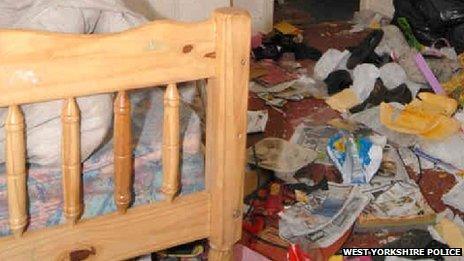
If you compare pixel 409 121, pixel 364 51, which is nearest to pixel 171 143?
pixel 409 121

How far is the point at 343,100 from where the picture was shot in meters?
2.88

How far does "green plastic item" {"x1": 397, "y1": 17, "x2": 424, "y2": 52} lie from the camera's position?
3568mm

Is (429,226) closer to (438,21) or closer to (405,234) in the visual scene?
(405,234)

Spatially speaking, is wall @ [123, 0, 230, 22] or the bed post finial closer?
the bed post finial

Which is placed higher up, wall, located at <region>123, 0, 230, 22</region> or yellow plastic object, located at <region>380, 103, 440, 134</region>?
wall, located at <region>123, 0, 230, 22</region>

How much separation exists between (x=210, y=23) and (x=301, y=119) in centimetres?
168

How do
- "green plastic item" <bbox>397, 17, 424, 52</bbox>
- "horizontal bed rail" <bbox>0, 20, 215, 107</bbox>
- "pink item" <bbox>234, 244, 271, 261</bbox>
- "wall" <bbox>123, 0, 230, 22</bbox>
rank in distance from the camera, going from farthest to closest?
"green plastic item" <bbox>397, 17, 424, 52</bbox> < "wall" <bbox>123, 0, 230, 22</bbox> < "pink item" <bbox>234, 244, 271, 261</bbox> < "horizontal bed rail" <bbox>0, 20, 215, 107</bbox>

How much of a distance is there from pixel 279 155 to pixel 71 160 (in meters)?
1.34

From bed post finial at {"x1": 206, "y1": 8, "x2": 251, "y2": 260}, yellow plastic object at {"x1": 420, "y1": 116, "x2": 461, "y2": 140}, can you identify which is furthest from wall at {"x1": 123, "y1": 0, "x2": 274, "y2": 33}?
bed post finial at {"x1": 206, "y1": 8, "x2": 251, "y2": 260}

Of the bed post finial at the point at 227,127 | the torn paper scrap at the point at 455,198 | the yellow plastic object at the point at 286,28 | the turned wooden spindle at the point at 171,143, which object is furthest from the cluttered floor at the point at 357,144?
the turned wooden spindle at the point at 171,143

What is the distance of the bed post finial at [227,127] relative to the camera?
1.10 metres

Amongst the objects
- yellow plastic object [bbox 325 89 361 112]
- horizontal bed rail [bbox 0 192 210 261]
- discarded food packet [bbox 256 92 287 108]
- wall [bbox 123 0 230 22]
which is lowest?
discarded food packet [bbox 256 92 287 108]

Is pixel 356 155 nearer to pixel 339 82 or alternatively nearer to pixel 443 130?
pixel 443 130

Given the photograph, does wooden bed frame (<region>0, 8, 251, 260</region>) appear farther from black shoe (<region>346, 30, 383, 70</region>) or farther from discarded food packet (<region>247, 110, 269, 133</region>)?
black shoe (<region>346, 30, 383, 70</region>)
